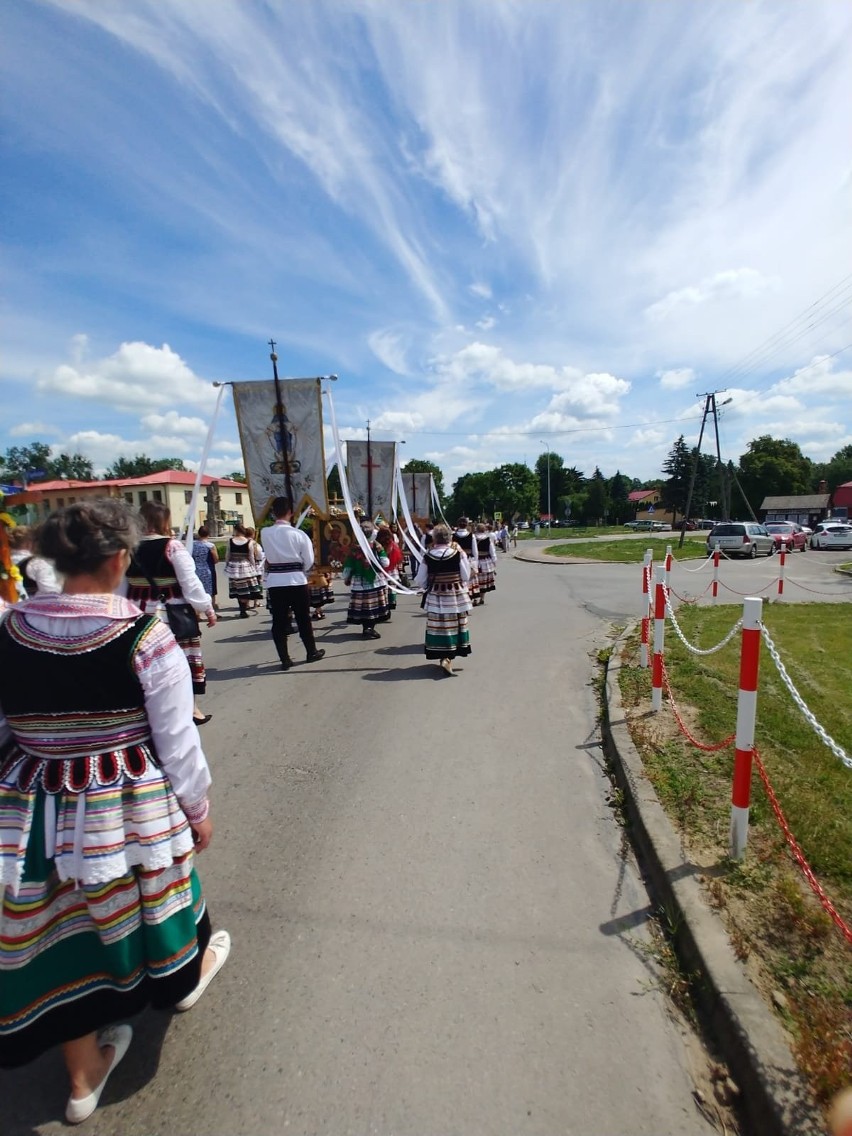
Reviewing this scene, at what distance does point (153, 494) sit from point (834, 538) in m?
37.3

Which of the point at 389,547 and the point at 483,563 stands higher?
the point at 389,547

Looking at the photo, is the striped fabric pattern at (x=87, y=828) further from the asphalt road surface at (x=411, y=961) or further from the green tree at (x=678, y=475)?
the green tree at (x=678, y=475)

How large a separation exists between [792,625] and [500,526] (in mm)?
25726

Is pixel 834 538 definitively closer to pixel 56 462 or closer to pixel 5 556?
pixel 5 556

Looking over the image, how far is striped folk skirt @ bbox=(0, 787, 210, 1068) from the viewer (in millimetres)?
1817

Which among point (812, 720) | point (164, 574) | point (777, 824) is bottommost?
point (777, 824)

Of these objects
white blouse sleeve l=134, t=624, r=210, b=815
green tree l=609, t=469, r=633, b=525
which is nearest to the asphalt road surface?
white blouse sleeve l=134, t=624, r=210, b=815

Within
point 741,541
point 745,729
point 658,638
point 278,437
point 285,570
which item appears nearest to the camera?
point 745,729

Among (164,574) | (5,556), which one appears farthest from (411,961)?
(164,574)

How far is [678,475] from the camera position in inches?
2670

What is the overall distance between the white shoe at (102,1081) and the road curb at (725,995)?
2.14m

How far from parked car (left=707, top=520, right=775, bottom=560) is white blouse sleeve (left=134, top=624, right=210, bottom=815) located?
26.5 meters

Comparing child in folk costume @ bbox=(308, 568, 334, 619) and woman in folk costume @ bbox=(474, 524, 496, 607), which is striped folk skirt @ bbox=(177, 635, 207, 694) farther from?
woman in folk costume @ bbox=(474, 524, 496, 607)

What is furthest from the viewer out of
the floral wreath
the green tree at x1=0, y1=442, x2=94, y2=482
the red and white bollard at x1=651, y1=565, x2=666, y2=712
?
the green tree at x1=0, y1=442, x2=94, y2=482
